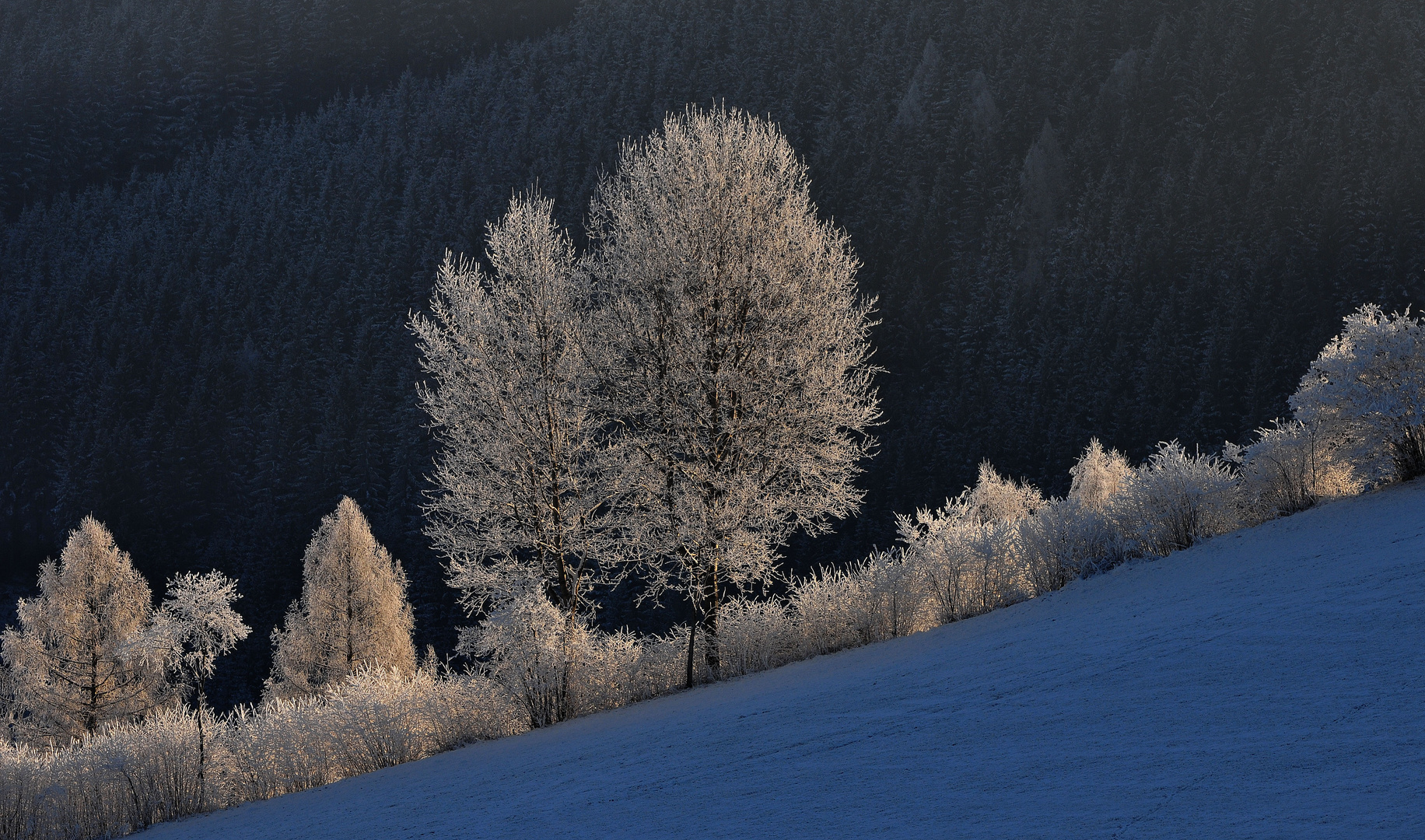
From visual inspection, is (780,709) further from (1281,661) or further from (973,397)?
(973,397)

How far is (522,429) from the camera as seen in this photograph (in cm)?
1357

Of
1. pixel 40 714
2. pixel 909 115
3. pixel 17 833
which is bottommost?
pixel 17 833

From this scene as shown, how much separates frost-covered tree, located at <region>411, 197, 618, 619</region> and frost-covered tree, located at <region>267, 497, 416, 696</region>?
18.5 metres

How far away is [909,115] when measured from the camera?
333ft

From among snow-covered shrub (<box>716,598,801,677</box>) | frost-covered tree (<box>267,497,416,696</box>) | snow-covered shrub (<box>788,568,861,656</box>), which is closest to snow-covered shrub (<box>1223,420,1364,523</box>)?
snow-covered shrub (<box>788,568,861,656</box>)

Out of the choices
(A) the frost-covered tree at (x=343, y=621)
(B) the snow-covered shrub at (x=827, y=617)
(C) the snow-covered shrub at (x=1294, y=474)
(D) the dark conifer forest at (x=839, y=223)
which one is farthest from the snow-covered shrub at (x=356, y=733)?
(D) the dark conifer forest at (x=839, y=223)

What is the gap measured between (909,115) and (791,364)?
315 feet

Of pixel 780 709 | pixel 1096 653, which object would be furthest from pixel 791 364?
pixel 1096 653

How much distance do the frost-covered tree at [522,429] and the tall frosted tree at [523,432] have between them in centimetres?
2

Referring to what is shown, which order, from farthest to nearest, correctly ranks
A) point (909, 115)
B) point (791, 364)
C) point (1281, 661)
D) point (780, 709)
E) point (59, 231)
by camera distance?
point (59, 231)
point (909, 115)
point (791, 364)
point (780, 709)
point (1281, 661)

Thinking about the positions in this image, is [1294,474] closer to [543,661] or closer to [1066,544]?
[1066,544]

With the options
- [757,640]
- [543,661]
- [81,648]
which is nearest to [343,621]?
[81,648]

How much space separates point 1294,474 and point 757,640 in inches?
254

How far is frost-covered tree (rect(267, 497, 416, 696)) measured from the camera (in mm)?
30812
